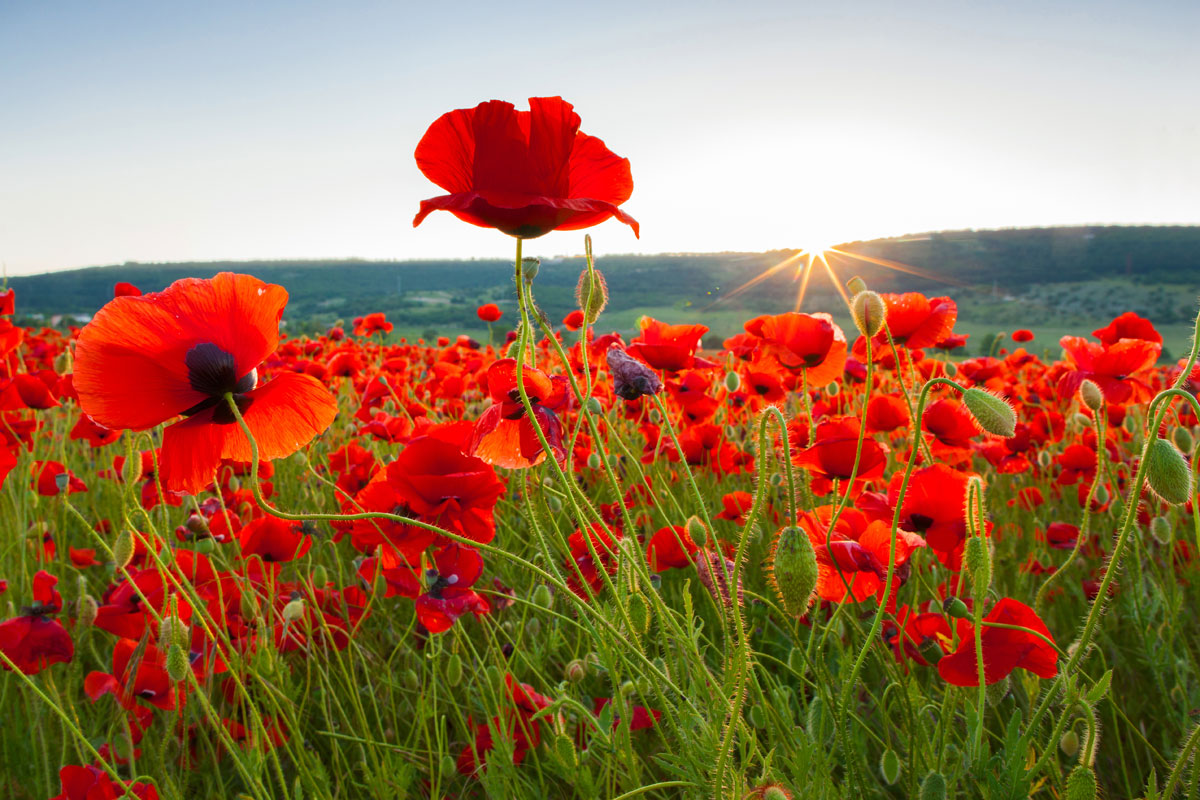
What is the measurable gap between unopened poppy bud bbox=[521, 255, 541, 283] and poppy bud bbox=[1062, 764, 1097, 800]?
0.97m

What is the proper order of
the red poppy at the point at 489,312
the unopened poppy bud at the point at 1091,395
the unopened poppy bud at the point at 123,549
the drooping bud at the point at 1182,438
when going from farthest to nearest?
the red poppy at the point at 489,312 < the drooping bud at the point at 1182,438 < the unopened poppy bud at the point at 1091,395 < the unopened poppy bud at the point at 123,549

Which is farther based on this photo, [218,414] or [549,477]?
[549,477]

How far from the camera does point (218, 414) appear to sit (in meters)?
0.97

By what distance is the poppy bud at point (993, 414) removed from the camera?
1.00 metres

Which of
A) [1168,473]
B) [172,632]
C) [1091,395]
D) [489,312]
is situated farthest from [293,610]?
[489,312]

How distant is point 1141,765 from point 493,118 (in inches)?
80.4

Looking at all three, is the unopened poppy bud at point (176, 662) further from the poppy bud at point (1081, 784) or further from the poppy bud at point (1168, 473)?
the poppy bud at point (1168, 473)

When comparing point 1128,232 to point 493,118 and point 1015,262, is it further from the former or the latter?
point 493,118

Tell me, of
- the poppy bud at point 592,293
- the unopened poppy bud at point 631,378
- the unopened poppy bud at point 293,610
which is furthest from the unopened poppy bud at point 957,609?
the unopened poppy bud at point 293,610

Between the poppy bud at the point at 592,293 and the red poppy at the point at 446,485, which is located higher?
the poppy bud at the point at 592,293

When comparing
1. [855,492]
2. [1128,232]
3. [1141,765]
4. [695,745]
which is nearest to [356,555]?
[855,492]

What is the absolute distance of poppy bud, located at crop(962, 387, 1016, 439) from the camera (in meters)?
1.00

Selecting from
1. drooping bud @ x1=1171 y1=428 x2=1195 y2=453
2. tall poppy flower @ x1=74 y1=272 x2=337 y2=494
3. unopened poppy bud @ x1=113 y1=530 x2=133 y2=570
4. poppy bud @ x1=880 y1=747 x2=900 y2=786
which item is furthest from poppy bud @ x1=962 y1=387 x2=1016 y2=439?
unopened poppy bud @ x1=113 y1=530 x2=133 y2=570

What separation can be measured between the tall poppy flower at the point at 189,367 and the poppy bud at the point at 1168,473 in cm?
110
